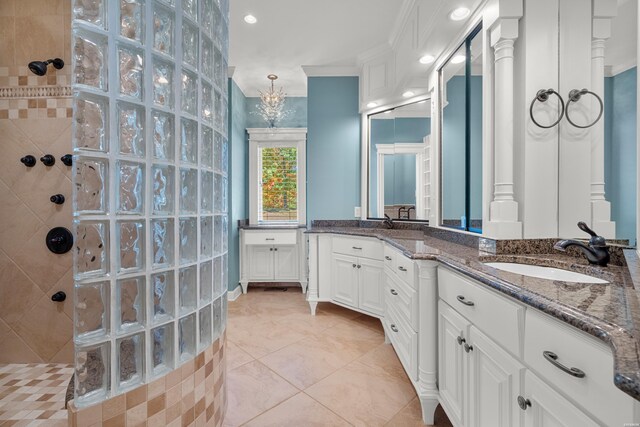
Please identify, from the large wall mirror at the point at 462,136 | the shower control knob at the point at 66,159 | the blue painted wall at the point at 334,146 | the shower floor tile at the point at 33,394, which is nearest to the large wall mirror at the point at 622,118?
the large wall mirror at the point at 462,136

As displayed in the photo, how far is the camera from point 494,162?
1601 millimetres

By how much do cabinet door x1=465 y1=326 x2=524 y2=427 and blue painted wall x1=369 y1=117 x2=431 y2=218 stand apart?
1.92 metres

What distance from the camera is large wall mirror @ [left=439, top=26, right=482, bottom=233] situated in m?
1.85

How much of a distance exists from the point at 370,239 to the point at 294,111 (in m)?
2.56

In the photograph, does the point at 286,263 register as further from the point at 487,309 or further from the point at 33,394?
the point at 487,309

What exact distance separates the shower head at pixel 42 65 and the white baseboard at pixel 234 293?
262 centimetres

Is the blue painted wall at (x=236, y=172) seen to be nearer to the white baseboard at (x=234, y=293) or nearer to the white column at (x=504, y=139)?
the white baseboard at (x=234, y=293)

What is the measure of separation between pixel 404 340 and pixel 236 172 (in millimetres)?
2829

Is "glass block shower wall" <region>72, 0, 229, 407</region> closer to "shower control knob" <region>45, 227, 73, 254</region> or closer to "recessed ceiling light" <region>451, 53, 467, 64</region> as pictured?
"shower control knob" <region>45, 227, 73, 254</region>

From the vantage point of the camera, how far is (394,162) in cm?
302

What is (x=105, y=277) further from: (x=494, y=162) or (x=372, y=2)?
Answer: (x=372, y=2)

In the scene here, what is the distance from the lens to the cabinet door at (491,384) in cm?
90

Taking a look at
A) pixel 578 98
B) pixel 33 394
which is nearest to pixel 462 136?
pixel 578 98

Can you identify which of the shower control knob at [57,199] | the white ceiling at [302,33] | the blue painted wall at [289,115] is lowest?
the shower control knob at [57,199]
